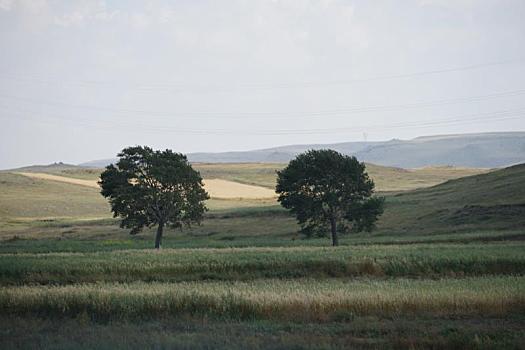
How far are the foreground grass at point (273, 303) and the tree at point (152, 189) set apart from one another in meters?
33.4

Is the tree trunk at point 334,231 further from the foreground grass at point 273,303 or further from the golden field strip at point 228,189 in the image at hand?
the golden field strip at point 228,189

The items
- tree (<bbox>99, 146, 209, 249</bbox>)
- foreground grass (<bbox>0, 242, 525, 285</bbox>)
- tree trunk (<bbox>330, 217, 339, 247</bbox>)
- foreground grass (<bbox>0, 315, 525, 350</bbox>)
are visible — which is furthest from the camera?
tree (<bbox>99, 146, 209, 249</bbox>)

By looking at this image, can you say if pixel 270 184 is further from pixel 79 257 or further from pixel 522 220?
pixel 79 257

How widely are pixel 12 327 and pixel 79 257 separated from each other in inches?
754

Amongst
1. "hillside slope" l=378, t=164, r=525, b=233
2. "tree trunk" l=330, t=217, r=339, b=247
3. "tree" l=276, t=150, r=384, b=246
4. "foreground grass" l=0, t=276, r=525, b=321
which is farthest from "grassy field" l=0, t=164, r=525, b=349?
"tree" l=276, t=150, r=384, b=246

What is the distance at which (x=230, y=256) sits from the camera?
3506cm

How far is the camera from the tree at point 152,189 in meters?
57.1

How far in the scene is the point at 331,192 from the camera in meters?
55.8

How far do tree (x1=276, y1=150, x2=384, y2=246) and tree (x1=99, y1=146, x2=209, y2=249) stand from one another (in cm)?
876

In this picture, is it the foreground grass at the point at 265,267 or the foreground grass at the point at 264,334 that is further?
the foreground grass at the point at 265,267

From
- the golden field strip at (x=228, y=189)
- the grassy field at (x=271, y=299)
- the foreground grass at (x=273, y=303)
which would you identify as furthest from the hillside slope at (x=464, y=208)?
the foreground grass at (x=273, y=303)

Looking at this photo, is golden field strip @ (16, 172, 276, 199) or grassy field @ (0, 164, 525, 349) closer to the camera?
grassy field @ (0, 164, 525, 349)

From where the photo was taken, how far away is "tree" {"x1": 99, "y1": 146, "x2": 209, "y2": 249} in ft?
187

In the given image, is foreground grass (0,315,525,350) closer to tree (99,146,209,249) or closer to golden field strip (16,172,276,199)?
tree (99,146,209,249)
